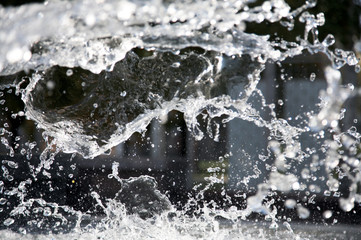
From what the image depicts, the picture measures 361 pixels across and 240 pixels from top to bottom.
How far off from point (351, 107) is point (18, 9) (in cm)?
341

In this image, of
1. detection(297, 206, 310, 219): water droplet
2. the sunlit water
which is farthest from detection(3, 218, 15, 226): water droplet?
detection(297, 206, 310, 219): water droplet

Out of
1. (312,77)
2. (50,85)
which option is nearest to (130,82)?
(50,85)

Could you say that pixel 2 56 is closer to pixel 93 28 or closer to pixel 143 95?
pixel 93 28

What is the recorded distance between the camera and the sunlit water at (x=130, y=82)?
4.98 feet

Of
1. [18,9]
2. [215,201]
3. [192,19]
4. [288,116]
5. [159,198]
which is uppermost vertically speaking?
[18,9]

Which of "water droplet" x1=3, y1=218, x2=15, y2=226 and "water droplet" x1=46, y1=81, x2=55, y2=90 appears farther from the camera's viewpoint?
"water droplet" x1=3, y1=218, x2=15, y2=226

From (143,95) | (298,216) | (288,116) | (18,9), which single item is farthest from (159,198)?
(288,116)

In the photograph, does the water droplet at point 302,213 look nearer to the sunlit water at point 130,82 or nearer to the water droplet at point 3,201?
the sunlit water at point 130,82

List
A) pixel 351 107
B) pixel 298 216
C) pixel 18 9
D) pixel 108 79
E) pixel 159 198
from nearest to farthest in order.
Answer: pixel 18 9
pixel 108 79
pixel 159 198
pixel 298 216
pixel 351 107

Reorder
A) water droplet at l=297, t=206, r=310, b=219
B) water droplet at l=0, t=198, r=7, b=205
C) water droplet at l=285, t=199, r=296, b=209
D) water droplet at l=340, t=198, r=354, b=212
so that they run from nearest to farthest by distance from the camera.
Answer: water droplet at l=340, t=198, r=354, b=212, water droplet at l=0, t=198, r=7, b=205, water droplet at l=297, t=206, r=310, b=219, water droplet at l=285, t=199, r=296, b=209

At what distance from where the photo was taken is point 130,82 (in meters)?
2.17

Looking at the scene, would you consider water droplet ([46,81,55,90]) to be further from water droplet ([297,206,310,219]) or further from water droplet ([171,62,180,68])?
water droplet ([297,206,310,219])

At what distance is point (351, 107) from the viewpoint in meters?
4.27

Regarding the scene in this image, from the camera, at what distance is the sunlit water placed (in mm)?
1518
